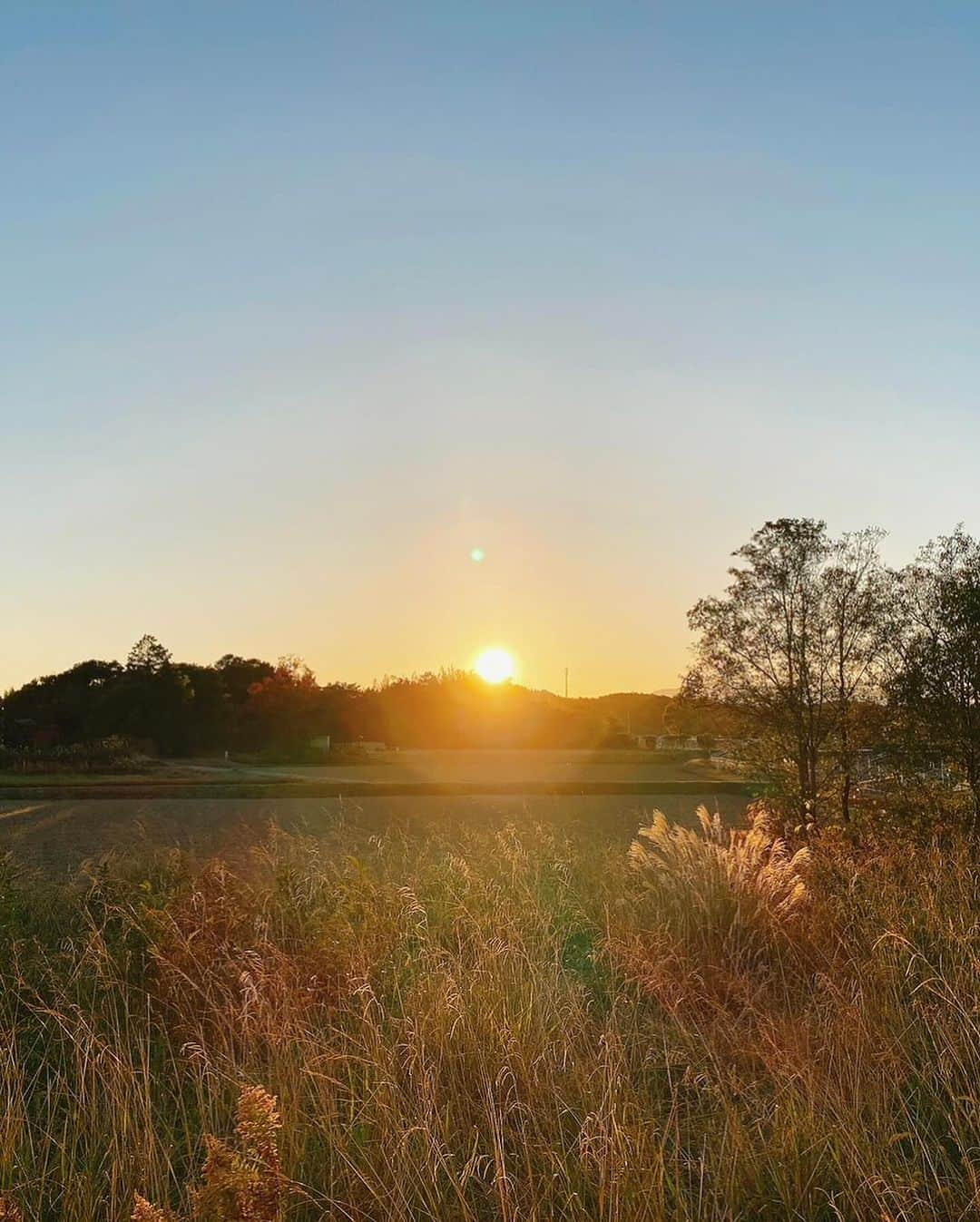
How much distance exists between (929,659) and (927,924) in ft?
16.0

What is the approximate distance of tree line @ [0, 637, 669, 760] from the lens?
30984mm

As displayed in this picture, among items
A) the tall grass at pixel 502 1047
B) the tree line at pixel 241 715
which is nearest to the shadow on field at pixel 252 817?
the tall grass at pixel 502 1047

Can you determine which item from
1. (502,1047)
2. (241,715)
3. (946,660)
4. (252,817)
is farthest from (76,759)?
(502,1047)

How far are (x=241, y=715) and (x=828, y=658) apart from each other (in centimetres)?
2608

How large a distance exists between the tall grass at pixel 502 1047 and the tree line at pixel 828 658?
3.53 meters

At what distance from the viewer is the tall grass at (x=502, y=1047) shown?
2.62 meters

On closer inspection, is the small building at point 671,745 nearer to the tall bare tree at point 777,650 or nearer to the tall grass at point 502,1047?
the tall bare tree at point 777,650

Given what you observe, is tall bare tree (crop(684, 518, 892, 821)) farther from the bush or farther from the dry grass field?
the bush

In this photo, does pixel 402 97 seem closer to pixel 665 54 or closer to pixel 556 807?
pixel 665 54

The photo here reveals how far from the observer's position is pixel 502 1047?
11.0ft

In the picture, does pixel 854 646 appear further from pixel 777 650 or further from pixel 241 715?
pixel 241 715

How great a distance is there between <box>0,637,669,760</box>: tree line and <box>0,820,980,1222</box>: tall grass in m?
24.3

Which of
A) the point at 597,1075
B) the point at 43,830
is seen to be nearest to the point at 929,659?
the point at 597,1075

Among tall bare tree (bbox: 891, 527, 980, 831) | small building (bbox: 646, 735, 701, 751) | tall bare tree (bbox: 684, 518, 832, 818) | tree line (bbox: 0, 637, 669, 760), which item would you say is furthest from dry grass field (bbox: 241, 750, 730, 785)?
tall bare tree (bbox: 891, 527, 980, 831)
